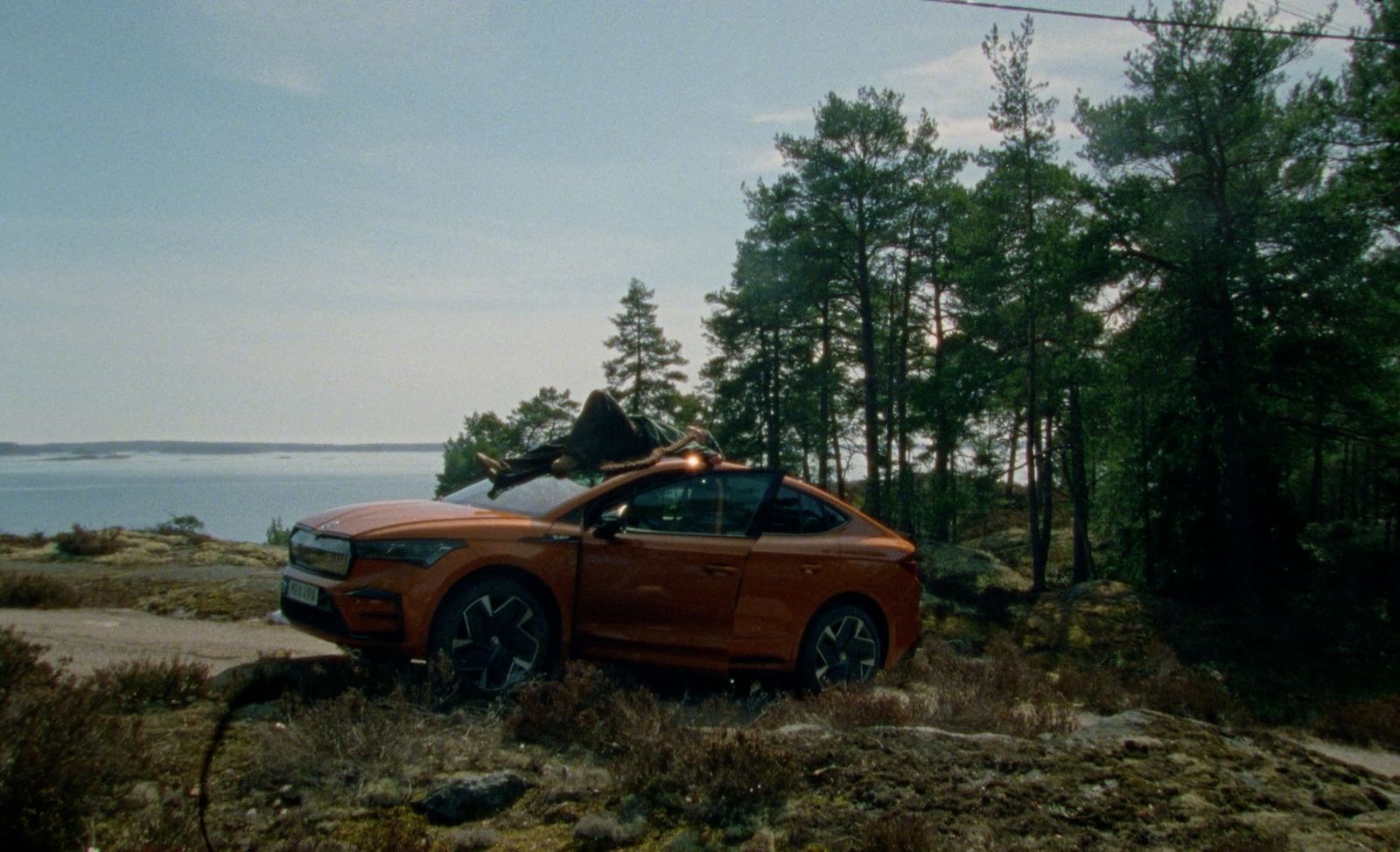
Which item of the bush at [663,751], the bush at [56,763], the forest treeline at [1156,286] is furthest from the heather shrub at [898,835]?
the forest treeline at [1156,286]

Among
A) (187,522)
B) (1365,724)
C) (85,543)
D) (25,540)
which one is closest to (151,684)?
(1365,724)

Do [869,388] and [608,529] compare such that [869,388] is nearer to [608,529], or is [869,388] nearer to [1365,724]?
[1365,724]

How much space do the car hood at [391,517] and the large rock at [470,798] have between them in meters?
2.55

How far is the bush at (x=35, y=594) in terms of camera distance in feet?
39.8

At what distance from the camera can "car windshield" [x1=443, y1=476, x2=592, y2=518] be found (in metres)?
7.11

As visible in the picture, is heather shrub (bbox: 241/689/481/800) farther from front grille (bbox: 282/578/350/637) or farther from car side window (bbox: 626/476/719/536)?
→ car side window (bbox: 626/476/719/536)

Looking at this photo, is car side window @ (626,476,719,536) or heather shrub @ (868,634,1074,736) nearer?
heather shrub @ (868,634,1074,736)

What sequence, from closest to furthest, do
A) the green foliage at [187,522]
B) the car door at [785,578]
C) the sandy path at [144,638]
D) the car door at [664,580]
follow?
1. the car door at [664,580]
2. the car door at [785,578]
3. the sandy path at [144,638]
4. the green foliage at [187,522]

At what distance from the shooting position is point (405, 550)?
6.32 meters

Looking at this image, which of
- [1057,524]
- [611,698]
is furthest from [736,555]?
[1057,524]

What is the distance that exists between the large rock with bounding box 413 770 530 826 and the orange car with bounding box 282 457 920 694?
221 centimetres

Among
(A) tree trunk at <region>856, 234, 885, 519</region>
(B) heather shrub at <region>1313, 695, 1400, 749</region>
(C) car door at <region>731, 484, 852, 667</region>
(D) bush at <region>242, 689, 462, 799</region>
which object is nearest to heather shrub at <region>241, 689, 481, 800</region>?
(D) bush at <region>242, 689, 462, 799</region>

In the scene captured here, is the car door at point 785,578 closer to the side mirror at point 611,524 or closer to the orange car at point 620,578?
the orange car at point 620,578

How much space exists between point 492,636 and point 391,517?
3.58 feet
